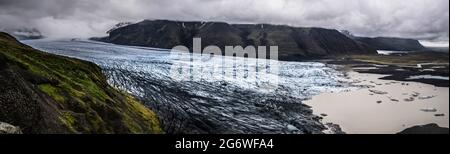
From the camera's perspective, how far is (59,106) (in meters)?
25.1

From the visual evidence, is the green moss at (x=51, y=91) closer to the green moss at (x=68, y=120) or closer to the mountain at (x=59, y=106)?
the mountain at (x=59, y=106)

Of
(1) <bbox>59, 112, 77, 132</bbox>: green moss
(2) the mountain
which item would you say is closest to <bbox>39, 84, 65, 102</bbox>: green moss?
(2) the mountain

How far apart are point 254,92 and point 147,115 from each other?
28082 mm

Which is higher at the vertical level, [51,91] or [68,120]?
[51,91]

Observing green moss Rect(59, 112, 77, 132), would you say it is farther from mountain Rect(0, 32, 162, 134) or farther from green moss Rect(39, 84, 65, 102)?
green moss Rect(39, 84, 65, 102)

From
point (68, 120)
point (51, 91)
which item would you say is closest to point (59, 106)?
point (68, 120)

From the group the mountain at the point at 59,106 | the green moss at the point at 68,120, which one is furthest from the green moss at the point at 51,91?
the green moss at the point at 68,120

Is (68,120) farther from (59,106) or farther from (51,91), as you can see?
(51,91)

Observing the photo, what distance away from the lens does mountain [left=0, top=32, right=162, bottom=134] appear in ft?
63.3

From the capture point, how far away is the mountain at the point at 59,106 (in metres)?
19.3
